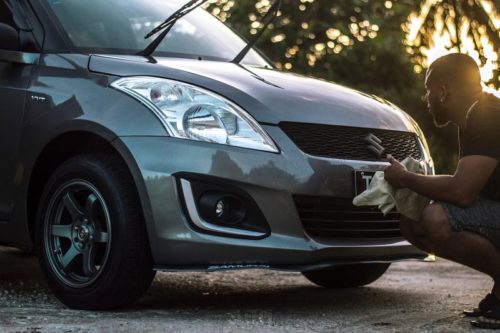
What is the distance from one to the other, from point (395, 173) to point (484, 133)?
452 millimetres

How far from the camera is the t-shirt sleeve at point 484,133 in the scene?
4348mm

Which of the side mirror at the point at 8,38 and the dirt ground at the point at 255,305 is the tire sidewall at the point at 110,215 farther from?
the side mirror at the point at 8,38

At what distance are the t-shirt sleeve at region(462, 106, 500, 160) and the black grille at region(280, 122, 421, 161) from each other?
1.91 ft

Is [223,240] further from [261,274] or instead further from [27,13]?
[261,274]

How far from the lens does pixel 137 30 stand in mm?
5582

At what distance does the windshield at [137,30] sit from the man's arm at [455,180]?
1.58m

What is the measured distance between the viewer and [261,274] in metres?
6.98

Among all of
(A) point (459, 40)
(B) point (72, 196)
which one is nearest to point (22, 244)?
(B) point (72, 196)

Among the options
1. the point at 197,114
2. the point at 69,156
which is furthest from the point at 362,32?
the point at 197,114

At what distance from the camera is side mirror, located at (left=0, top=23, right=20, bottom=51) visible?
5.08 metres

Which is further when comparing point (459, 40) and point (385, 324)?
point (459, 40)

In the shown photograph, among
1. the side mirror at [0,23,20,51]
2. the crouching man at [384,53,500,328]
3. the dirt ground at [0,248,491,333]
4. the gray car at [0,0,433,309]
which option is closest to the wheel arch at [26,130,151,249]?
the gray car at [0,0,433,309]

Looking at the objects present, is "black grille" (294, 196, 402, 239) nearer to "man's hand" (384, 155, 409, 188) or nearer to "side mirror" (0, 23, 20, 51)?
"man's hand" (384, 155, 409, 188)

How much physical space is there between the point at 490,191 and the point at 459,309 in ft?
2.77
